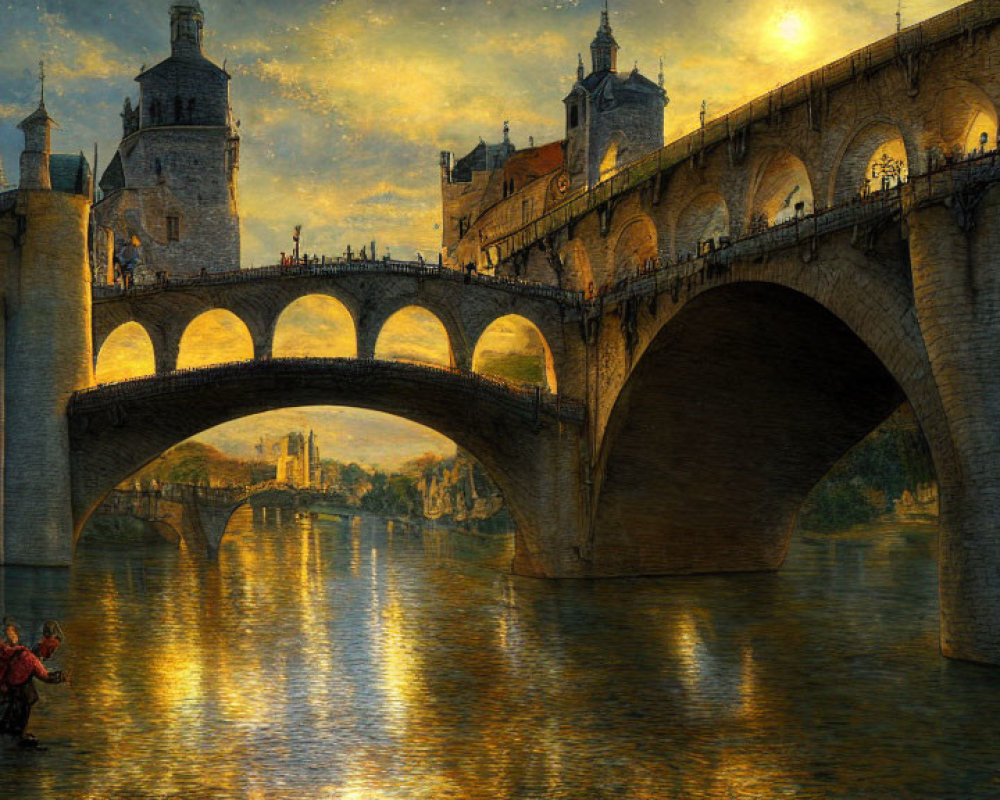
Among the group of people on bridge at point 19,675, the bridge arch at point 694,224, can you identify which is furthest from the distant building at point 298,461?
the group of people on bridge at point 19,675

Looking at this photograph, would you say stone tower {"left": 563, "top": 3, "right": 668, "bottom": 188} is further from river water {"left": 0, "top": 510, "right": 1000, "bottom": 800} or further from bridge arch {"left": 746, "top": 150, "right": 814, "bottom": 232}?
river water {"left": 0, "top": 510, "right": 1000, "bottom": 800}

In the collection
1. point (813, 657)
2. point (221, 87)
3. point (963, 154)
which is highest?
point (221, 87)

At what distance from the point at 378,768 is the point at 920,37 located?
1103 inches

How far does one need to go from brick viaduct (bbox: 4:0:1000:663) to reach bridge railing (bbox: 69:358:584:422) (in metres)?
0.09

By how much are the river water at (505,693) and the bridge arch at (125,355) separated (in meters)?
10.4

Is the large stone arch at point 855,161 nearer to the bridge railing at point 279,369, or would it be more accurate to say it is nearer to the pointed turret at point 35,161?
the bridge railing at point 279,369

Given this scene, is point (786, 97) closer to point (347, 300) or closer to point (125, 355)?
point (347, 300)

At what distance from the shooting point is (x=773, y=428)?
4931 centimetres

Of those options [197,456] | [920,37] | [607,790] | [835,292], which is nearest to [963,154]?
[920,37]

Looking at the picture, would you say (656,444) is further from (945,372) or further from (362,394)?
(945,372)

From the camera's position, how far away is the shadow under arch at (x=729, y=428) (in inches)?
1742

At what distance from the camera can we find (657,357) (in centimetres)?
4775

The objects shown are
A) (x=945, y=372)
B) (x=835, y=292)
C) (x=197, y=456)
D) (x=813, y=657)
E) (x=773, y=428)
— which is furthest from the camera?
(x=197, y=456)

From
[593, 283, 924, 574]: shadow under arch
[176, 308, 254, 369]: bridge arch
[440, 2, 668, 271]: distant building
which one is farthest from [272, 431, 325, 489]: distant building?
[593, 283, 924, 574]: shadow under arch
